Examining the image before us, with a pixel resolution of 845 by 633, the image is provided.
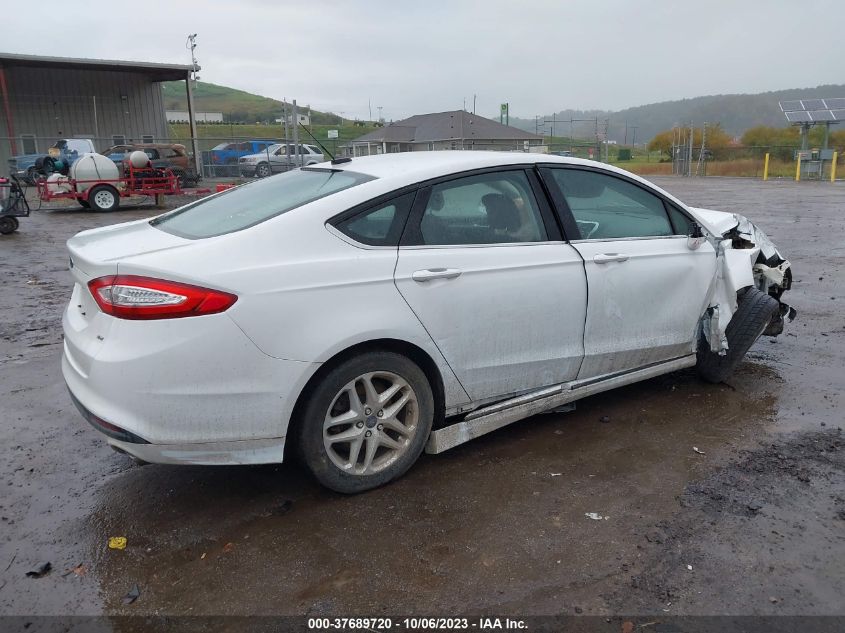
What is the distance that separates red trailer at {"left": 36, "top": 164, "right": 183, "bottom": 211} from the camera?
17.3 meters

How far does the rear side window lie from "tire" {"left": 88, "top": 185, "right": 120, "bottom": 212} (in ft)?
54.6

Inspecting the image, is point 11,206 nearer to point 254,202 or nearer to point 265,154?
point 254,202

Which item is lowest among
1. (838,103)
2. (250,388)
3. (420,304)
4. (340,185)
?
(250,388)

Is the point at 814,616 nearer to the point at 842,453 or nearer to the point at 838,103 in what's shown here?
the point at 842,453

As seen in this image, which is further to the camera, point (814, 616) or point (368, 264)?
point (368, 264)

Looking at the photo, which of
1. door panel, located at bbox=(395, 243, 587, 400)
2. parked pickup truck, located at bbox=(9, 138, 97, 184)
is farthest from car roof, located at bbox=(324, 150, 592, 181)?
parked pickup truck, located at bbox=(9, 138, 97, 184)

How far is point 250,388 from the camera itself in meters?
2.77

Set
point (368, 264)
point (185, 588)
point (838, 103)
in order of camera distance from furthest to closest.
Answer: point (838, 103) < point (368, 264) < point (185, 588)

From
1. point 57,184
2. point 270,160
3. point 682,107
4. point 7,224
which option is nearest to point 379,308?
point 7,224

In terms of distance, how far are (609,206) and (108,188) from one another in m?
16.8

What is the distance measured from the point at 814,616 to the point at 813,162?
115 ft

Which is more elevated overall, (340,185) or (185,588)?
(340,185)

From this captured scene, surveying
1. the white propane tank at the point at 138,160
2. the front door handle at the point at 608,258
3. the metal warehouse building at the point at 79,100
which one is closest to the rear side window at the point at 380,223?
the front door handle at the point at 608,258

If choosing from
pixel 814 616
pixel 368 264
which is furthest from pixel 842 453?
pixel 368 264
